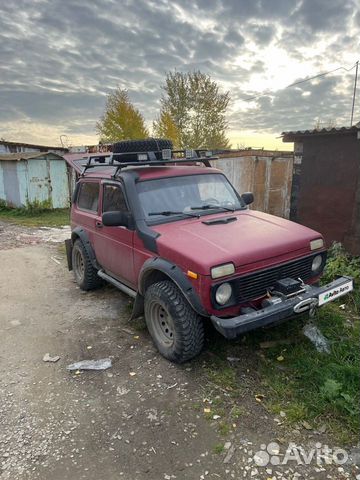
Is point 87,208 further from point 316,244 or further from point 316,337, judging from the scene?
point 316,337

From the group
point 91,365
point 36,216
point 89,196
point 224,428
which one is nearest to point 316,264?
point 224,428

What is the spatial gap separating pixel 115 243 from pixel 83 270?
1.51m

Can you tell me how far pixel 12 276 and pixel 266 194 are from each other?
7.21m

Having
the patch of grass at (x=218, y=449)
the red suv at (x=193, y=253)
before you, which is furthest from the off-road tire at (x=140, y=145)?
the patch of grass at (x=218, y=449)

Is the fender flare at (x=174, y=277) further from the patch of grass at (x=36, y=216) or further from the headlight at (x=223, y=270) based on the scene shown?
Result: the patch of grass at (x=36, y=216)

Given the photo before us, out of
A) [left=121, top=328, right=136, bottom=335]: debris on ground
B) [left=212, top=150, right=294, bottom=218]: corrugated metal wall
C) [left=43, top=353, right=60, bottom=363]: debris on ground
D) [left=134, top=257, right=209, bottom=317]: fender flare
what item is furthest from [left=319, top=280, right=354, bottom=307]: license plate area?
[left=212, top=150, right=294, bottom=218]: corrugated metal wall

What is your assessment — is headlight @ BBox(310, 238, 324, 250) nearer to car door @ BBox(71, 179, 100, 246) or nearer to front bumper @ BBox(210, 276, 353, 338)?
front bumper @ BBox(210, 276, 353, 338)

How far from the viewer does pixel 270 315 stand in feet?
9.81

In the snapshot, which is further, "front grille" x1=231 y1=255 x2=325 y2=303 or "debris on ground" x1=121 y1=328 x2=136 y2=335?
"debris on ground" x1=121 y1=328 x2=136 y2=335

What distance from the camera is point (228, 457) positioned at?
2492mm

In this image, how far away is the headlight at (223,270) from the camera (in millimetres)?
2990

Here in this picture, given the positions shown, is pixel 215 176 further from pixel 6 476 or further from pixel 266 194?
pixel 266 194

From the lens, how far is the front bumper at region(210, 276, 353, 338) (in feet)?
9.52

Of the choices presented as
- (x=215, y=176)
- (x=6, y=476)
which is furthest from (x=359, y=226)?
(x=6, y=476)
